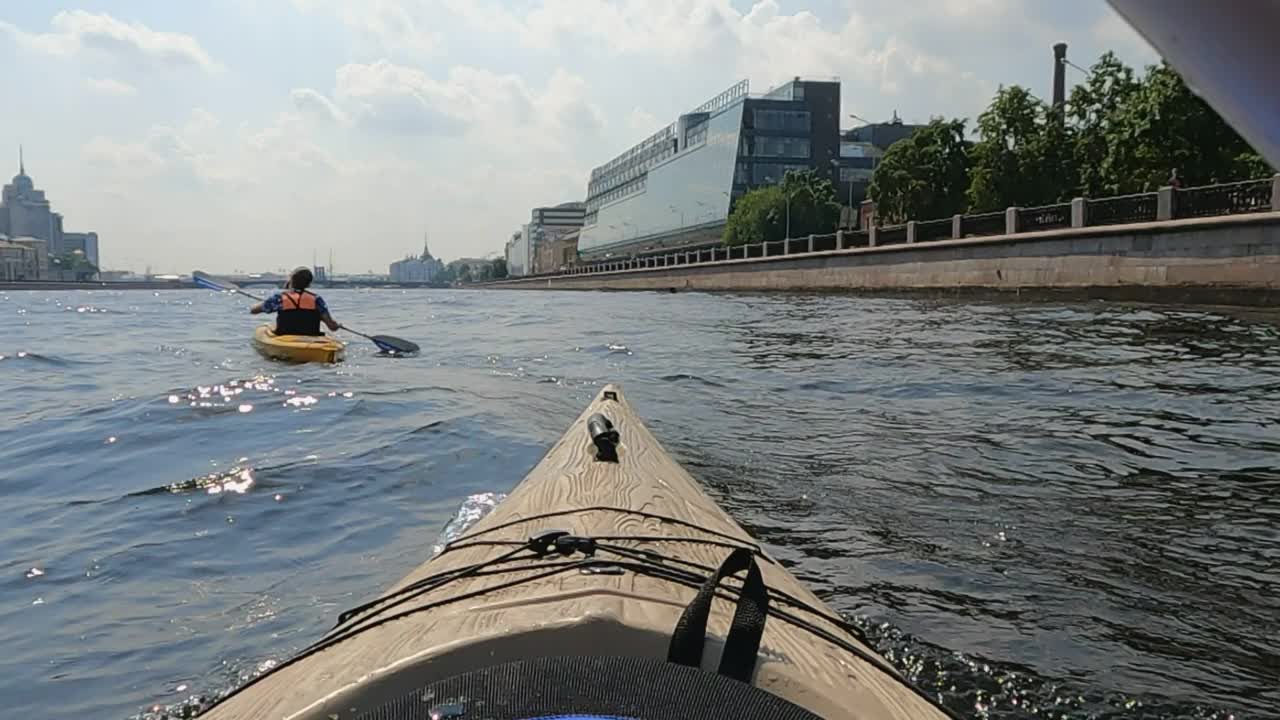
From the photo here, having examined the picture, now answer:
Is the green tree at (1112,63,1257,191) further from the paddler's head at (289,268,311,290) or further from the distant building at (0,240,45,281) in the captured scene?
the distant building at (0,240,45,281)

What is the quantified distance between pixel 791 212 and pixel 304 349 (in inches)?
2362

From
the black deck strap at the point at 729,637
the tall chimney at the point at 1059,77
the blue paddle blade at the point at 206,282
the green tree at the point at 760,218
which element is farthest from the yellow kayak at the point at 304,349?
the green tree at the point at 760,218

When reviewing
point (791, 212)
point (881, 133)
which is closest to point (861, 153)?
point (881, 133)

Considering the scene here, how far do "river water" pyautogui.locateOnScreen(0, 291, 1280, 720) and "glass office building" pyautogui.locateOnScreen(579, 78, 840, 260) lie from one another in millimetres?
72739

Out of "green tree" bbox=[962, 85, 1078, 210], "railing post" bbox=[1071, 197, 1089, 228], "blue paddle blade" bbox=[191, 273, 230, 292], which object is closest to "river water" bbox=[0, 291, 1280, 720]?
"blue paddle blade" bbox=[191, 273, 230, 292]

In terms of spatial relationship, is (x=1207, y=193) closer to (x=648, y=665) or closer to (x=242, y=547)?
(x=242, y=547)

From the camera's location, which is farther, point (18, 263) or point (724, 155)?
point (18, 263)

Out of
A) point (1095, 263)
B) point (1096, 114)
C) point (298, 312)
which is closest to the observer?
point (298, 312)

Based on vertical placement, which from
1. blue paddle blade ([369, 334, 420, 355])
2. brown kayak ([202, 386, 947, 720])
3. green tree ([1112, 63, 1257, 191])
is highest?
green tree ([1112, 63, 1257, 191])

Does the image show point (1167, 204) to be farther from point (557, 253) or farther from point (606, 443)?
point (557, 253)

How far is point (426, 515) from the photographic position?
4.99 meters

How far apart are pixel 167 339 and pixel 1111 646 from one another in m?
18.6

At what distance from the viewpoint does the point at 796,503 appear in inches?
193

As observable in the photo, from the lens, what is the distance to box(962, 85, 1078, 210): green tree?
39.3 m
